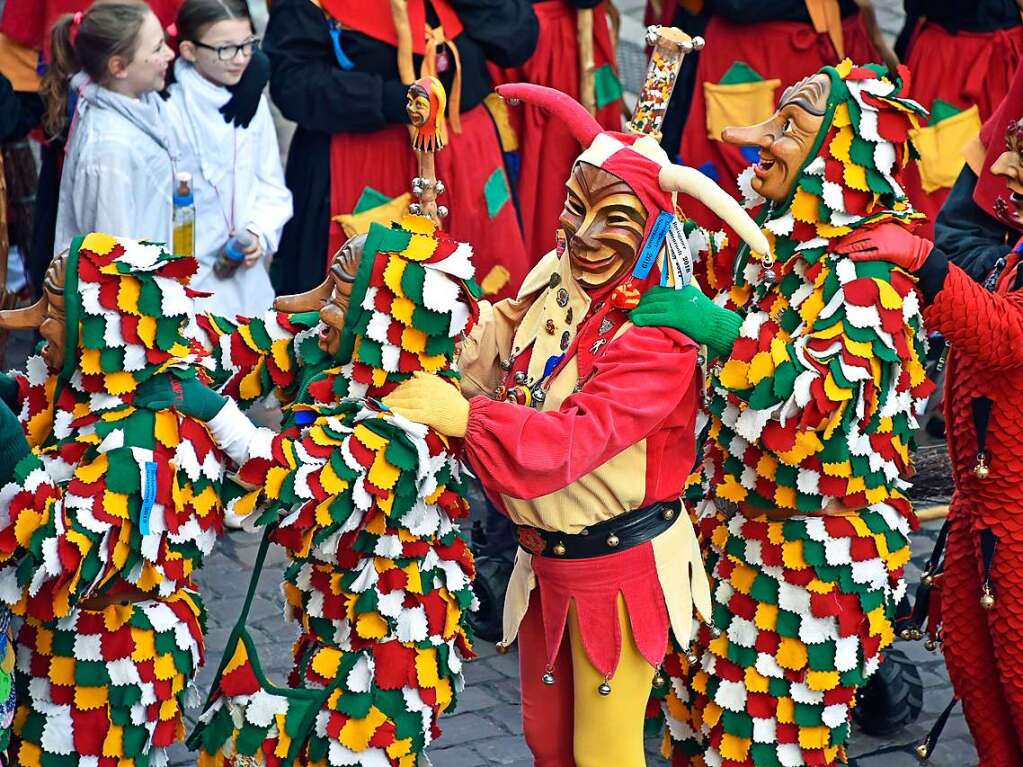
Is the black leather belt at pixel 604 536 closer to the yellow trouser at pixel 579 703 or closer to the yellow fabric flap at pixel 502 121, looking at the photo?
the yellow trouser at pixel 579 703

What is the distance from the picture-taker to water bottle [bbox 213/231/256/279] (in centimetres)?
630

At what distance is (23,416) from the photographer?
3996mm

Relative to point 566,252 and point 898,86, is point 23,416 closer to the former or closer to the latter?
point 566,252

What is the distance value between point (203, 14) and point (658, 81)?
2.11m

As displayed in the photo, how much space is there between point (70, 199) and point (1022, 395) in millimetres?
3171

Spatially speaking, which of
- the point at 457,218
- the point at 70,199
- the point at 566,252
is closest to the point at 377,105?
the point at 457,218

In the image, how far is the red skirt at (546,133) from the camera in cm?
703

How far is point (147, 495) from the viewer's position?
12.4 ft

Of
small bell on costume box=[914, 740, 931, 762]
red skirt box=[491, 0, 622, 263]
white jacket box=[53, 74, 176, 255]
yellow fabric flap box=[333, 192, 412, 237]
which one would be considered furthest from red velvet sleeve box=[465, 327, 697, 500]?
red skirt box=[491, 0, 622, 263]

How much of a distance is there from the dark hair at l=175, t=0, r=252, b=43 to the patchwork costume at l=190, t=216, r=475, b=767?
7.09 ft

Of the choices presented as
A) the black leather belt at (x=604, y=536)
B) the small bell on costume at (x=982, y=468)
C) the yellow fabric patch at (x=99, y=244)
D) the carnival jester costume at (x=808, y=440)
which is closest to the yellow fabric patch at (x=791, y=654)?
the carnival jester costume at (x=808, y=440)

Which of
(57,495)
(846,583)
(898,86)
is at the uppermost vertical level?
(898,86)

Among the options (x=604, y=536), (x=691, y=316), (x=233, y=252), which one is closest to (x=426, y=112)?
(x=691, y=316)

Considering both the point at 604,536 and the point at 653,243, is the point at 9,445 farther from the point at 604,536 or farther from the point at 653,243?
the point at 653,243
